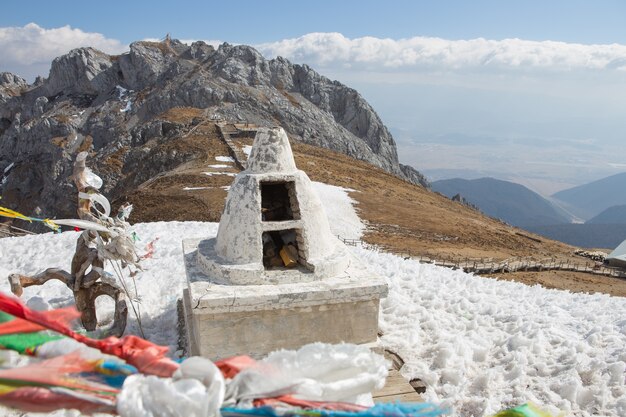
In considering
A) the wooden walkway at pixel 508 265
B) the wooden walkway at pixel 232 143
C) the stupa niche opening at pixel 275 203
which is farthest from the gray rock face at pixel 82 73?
the stupa niche opening at pixel 275 203

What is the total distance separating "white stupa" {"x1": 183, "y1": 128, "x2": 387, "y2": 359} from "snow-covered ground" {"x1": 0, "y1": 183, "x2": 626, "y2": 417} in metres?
1.40

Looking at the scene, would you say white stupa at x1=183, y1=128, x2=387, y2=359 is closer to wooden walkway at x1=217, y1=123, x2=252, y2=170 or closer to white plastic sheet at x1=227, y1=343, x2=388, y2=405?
white plastic sheet at x1=227, y1=343, x2=388, y2=405

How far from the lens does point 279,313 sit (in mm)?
6816

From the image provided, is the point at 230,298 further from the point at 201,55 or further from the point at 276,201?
the point at 201,55

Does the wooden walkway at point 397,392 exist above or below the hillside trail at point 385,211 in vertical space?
below

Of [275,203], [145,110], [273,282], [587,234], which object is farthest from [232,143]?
[587,234]

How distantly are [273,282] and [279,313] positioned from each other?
47 cm

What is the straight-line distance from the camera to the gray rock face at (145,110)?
172ft

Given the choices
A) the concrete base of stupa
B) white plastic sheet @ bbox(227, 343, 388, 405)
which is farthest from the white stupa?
white plastic sheet @ bbox(227, 343, 388, 405)

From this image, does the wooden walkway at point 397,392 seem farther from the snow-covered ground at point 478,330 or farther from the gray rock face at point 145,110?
the gray rock face at point 145,110

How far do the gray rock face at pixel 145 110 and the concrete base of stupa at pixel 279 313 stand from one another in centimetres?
3678

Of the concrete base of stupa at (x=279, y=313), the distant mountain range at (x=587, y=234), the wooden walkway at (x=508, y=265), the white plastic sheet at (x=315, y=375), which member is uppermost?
the white plastic sheet at (x=315, y=375)

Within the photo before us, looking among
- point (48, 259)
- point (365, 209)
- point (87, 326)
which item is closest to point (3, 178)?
point (365, 209)

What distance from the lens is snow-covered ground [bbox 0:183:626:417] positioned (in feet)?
22.5
